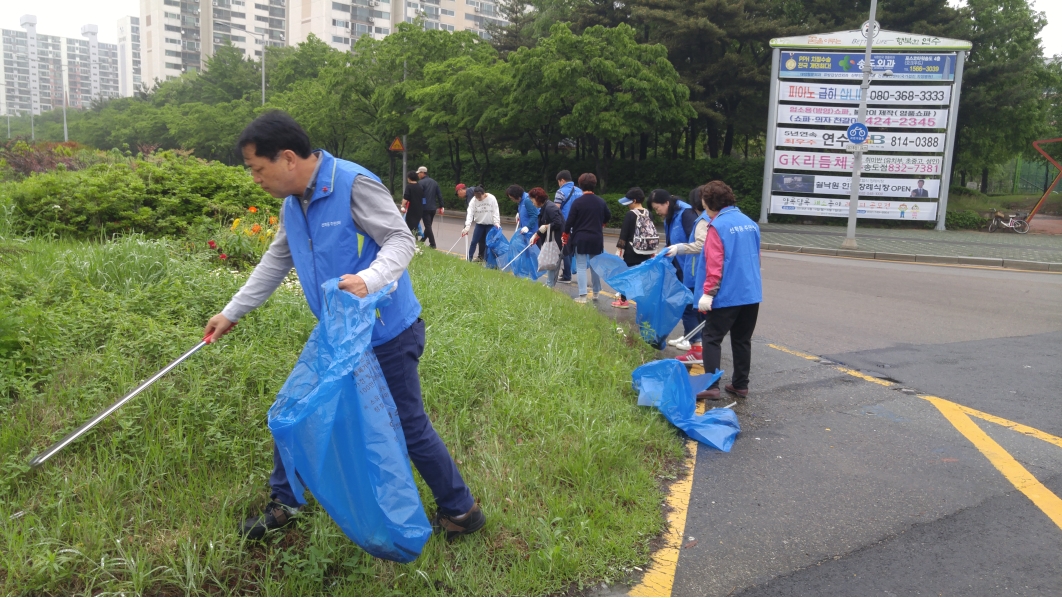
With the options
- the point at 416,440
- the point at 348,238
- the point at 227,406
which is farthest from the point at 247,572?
the point at 348,238

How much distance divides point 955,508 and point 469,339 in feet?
10.0

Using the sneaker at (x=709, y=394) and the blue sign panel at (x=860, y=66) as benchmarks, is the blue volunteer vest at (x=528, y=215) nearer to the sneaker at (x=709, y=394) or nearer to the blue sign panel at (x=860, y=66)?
the sneaker at (x=709, y=394)

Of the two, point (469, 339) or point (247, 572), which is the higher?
point (469, 339)

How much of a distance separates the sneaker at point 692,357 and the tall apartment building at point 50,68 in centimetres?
16247

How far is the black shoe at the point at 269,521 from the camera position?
3.04 meters

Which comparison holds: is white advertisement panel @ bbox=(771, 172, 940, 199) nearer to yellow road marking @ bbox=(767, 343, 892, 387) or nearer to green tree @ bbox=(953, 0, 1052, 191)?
green tree @ bbox=(953, 0, 1052, 191)

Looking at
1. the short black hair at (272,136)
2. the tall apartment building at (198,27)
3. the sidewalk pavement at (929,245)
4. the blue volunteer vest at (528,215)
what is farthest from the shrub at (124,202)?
the tall apartment building at (198,27)

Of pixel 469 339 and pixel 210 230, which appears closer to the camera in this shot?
pixel 469 339

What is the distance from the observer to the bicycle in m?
25.1

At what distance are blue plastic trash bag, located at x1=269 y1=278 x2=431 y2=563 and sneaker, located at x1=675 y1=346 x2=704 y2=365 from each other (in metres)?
4.38

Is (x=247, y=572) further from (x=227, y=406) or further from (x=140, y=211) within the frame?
(x=140, y=211)

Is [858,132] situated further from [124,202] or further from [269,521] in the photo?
[269,521]

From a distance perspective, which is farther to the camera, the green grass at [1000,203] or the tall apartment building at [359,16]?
the tall apartment building at [359,16]

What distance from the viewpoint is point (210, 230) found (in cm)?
725
